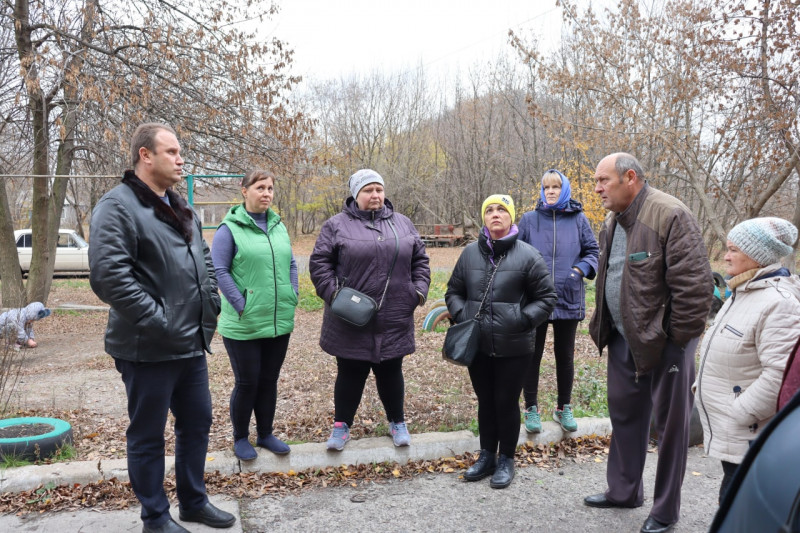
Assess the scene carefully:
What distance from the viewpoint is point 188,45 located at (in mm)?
9938

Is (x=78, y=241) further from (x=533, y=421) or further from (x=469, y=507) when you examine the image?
(x=469, y=507)

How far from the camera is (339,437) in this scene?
4.26 meters

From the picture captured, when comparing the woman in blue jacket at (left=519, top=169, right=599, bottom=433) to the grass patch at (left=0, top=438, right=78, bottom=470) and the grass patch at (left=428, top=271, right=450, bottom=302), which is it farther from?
Answer: the grass patch at (left=428, top=271, right=450, bottom=302)

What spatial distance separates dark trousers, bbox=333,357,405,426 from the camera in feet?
13.8

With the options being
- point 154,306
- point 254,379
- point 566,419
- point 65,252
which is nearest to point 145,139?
point 154,306

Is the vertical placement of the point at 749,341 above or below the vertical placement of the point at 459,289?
below

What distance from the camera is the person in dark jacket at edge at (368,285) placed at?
4.10 metres

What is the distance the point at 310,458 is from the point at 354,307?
3.77 ft

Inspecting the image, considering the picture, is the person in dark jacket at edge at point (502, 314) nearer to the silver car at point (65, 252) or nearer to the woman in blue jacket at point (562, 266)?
the woman in blue jacket at point (562, 266)

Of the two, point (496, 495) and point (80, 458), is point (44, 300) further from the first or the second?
point (496, 495)

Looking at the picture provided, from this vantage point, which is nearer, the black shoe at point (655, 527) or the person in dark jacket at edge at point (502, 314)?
the black shoe at point (655, 527)

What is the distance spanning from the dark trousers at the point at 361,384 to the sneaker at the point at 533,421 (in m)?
1.02

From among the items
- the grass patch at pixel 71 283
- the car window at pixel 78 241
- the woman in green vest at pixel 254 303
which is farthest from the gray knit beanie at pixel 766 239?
the car window at pixel 78 241

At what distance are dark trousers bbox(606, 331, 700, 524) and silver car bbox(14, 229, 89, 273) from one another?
70.4ft
